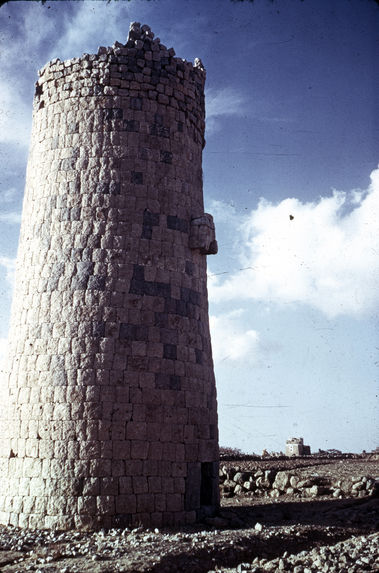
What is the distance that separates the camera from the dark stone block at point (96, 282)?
10789mm

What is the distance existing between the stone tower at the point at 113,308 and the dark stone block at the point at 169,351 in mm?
28

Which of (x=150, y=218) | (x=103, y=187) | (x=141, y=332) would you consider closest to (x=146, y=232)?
(x=150, y=218)

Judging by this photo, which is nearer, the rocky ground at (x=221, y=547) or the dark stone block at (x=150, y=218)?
the rocky ground at (x=221, y=547)

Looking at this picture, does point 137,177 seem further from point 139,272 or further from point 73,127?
point 139,272

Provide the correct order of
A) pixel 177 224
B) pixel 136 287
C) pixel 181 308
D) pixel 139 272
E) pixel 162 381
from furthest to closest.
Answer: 1. pixel 177 224
2. pixel 181 308
3. pixel 139 272
4. pixel 136 287
5. pixel 162 381

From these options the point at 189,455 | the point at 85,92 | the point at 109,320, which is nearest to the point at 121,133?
the point at 85,92

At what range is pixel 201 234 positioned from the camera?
11797mm

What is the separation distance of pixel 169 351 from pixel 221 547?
12.0ft

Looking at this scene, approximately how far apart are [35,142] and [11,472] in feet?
22.7

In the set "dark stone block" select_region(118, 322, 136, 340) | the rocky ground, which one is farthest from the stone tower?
the rocky ground

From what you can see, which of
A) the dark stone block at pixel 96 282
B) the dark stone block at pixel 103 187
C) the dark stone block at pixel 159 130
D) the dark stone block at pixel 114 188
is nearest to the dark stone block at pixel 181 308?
the dark stone block at pixel 96 282

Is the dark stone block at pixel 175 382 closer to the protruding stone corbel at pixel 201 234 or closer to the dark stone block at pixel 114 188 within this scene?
the protruding stone corbel at pixel 201 234

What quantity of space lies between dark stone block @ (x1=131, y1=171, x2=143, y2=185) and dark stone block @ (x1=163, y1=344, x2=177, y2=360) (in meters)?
3.36

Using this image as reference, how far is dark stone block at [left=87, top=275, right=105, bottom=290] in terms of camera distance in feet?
35.4
